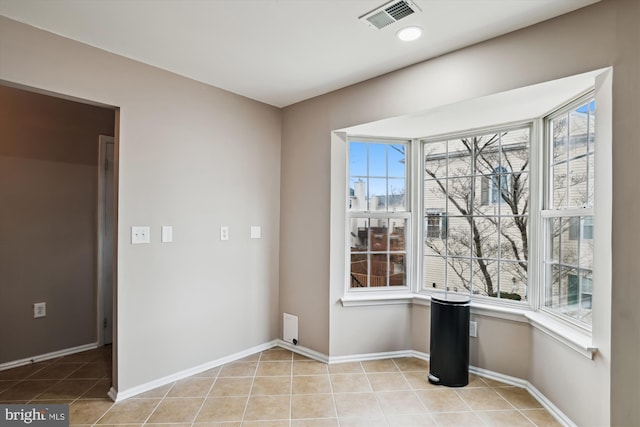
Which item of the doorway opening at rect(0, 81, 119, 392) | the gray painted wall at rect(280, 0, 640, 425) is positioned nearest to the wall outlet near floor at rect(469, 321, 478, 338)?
the gray painted wall at rect(280, 0, 640, 425)

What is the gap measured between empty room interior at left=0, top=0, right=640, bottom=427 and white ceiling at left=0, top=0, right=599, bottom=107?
0.7 inches

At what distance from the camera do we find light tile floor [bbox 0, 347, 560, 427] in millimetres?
2146

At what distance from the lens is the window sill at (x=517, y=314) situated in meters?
2.01

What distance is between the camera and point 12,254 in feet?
9.46

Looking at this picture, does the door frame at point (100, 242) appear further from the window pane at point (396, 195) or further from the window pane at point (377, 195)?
the window pane at point (396, 195)

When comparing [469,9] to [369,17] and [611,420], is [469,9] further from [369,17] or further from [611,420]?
[611,420]

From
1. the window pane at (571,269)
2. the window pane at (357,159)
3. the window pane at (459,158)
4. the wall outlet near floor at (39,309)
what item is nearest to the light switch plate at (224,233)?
the window pane at (357,159)

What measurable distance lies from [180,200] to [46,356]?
1945mm

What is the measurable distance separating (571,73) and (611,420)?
1875mm

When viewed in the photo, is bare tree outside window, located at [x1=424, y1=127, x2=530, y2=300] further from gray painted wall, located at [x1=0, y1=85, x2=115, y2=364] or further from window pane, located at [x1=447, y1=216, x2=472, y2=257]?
gray painted wall, located at [x1=0, y1=85, x2=115, y2=364]

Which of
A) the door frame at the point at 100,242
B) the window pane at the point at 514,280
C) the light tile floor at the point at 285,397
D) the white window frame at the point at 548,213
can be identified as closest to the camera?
the light tile floor at the point at 285,397

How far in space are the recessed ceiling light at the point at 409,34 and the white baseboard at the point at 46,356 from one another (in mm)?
3868

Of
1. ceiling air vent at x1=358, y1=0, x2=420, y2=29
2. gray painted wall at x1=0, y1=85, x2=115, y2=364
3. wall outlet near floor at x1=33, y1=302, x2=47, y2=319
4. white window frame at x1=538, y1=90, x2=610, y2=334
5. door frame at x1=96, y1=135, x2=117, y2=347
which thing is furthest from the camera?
door frame at x1=96, y1=135, x2=117, y2=347

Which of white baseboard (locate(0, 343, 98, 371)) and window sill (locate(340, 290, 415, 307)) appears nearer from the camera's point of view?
white baseboard (locate(0, 343, 98, 371))
